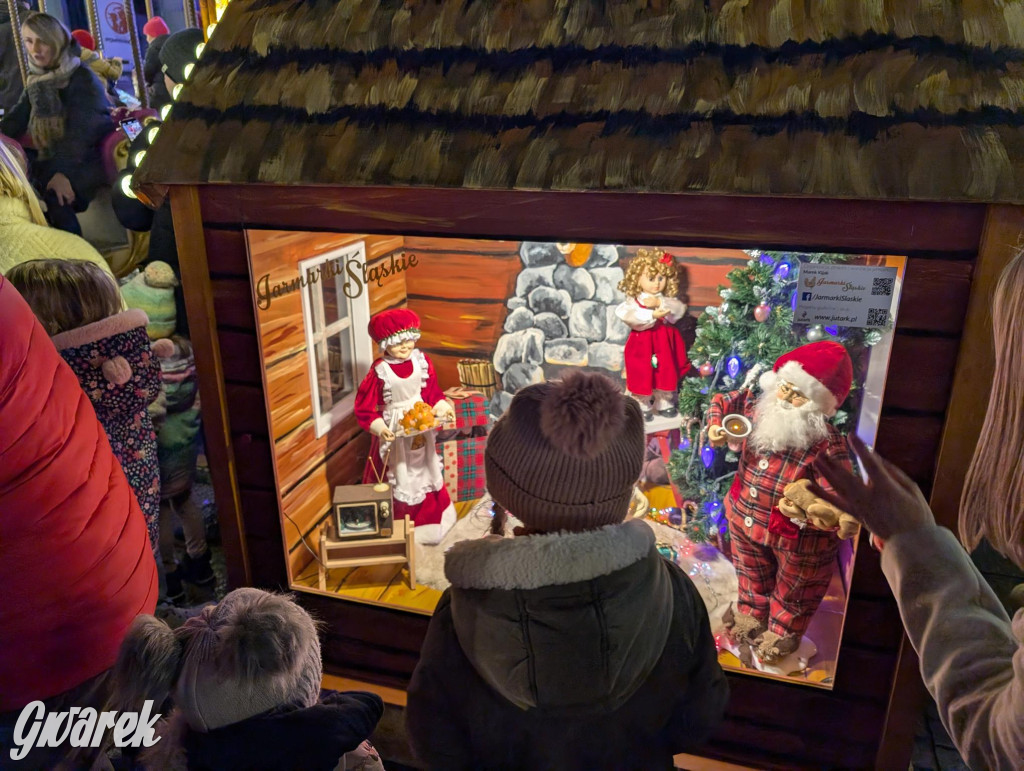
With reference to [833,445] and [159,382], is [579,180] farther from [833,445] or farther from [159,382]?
[159,382]

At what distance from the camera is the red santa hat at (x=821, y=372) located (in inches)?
68.9

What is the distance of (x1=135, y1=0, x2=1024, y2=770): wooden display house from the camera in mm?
1462

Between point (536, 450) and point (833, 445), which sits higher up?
point (536, 450)

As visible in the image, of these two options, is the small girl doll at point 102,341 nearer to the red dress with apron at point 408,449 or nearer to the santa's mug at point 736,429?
the red dress with apron at point 408,449

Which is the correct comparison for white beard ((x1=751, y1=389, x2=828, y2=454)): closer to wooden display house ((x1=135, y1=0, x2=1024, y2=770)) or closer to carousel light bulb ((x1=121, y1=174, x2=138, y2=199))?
wooden display house ((x1=135, y1=0, x2=1024, y2=770))

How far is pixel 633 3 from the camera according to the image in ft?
5.52

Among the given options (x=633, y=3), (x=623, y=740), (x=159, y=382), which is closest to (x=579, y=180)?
(x=633, y=3)

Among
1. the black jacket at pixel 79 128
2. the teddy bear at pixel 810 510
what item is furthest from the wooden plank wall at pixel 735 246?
the black jacket at pixel 79 128

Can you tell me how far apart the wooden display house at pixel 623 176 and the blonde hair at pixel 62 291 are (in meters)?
0.24

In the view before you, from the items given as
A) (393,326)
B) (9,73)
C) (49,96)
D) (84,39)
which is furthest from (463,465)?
(84,39)

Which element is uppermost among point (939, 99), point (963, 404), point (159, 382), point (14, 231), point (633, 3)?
point (633, 3)

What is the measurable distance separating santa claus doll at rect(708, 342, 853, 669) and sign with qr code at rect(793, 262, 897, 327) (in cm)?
16

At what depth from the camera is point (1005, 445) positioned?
3.47 feet

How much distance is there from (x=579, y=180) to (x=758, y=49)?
50 centimetres
